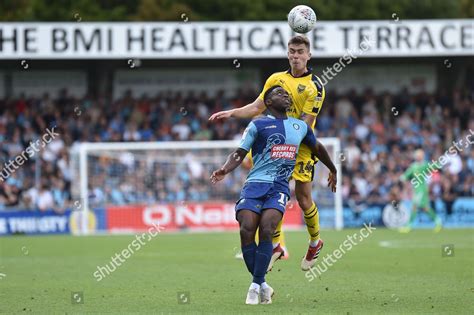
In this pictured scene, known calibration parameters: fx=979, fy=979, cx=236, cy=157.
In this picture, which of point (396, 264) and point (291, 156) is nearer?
point (291, 156)

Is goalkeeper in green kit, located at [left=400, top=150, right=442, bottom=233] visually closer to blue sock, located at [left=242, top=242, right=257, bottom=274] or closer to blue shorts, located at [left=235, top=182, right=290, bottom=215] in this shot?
blue shorts, located at [left=235, top=182, right=290, bottom=215]

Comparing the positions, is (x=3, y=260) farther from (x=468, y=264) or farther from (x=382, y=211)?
(x=382, y=211)

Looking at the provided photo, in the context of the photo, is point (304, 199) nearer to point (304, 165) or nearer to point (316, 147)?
point (304, 165)

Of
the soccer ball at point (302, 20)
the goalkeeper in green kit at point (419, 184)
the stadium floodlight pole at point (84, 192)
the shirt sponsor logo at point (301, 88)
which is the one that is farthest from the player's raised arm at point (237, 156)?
the stadium floodlight pole at point (84, 192)

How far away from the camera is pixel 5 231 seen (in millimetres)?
28688

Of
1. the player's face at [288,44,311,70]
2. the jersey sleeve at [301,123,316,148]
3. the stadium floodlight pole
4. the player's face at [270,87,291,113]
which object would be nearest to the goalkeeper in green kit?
the stadium floodlight pole

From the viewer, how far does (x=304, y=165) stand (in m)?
12.2

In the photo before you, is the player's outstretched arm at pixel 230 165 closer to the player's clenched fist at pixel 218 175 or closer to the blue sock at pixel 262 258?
the player's clenched fist at pixel 218 175

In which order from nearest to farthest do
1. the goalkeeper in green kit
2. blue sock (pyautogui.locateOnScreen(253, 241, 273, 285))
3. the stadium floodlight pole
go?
blue sock (pyautogui.locateOnScreen(253, 241, 273, 285))
the goalkeeper in green kit
the stadium floodlight pole

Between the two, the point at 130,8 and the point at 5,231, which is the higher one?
the point at 130,8

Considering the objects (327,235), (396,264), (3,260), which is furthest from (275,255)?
(327,235)

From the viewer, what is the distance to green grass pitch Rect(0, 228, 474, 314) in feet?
33.5

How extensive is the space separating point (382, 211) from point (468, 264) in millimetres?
15395

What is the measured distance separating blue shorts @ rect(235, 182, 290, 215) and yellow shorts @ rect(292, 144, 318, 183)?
160 cm
